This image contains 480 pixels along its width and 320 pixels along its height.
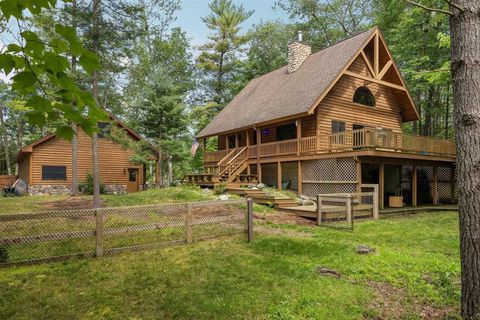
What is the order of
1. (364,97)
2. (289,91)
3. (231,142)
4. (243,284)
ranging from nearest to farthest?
(243,284) < (289,91) < (364,97) < (231,142)

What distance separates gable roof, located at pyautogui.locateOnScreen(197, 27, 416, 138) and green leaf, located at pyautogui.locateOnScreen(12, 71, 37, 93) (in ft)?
46.9

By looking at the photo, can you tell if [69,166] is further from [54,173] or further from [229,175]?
[229,175]

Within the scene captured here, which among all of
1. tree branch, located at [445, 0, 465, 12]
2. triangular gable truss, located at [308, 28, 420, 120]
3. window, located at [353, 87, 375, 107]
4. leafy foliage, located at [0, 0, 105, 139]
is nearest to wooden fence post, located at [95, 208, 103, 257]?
leafy foliage, located at [0, 0, 105, 139]

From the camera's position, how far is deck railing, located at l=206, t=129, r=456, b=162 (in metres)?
13.9

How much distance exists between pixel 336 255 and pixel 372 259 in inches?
25.8

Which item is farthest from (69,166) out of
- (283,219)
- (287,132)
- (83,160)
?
(283,219)

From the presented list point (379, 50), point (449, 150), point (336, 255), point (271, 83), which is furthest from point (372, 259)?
point (271, 83)

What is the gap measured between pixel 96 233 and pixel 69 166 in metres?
21.3

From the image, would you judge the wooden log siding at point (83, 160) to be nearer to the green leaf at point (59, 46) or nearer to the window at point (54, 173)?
the window at point (54, 173)

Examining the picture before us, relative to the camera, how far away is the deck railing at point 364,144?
13.9m

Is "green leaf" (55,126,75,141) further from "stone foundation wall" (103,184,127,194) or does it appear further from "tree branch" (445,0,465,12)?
"stone foundation wall" (103,184,127,194)

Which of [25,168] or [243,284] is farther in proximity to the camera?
[25,168]

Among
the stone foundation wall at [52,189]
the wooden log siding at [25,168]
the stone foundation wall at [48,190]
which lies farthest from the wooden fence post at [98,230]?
the wooden log siding at [25,168]

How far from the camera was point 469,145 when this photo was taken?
347 cm
